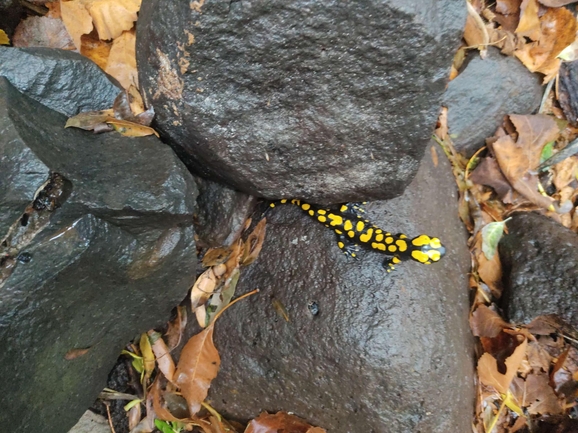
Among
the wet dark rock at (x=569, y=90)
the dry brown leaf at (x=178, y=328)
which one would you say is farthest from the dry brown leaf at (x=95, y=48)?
the wet dark rock at (x=569, y=90)

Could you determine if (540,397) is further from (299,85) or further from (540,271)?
(299,85)

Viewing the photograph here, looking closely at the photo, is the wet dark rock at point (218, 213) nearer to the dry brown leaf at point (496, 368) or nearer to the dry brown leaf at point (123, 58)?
the dry brown leaf at point (123, 58)

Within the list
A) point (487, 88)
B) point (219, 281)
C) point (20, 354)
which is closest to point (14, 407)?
point (20, 354)

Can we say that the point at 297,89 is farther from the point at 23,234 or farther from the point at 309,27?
the point at 23,234

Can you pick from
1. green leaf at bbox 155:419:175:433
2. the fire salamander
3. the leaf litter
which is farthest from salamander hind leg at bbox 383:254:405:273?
green leaf at bbox 155:419:175:433

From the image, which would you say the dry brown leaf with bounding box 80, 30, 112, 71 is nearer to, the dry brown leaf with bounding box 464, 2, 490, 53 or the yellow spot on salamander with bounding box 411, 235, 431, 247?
the yellow spot on salamander with bounding box 411, 235, 431, 247

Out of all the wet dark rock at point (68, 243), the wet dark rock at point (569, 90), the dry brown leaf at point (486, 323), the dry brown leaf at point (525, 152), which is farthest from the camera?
Answer: the wet dark rock at point (569, 90)
